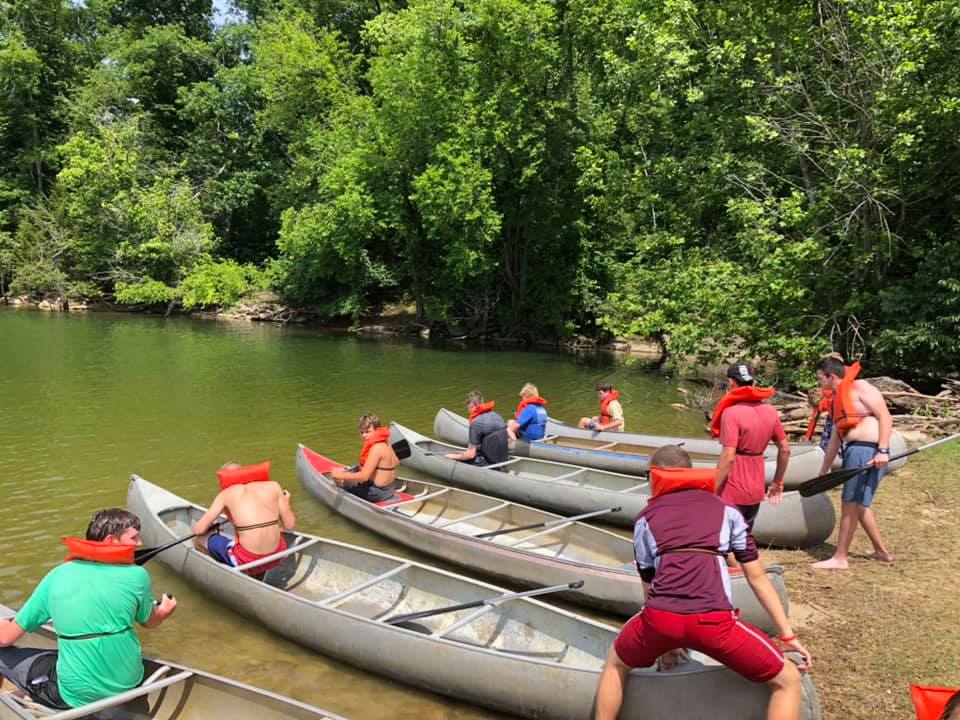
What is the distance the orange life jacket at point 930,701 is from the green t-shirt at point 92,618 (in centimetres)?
429

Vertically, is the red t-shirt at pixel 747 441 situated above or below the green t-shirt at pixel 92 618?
above

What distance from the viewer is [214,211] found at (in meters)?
41.3

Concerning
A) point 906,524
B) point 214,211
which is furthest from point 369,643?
point 214,211

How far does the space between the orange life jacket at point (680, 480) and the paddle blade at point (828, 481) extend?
10.6 feet

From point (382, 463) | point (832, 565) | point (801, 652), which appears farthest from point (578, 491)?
point (801, 652)

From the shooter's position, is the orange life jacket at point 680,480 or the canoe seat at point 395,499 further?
the canoe seat at point 395,499

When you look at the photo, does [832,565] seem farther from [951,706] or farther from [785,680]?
[951,706]

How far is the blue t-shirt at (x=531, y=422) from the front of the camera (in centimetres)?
1169

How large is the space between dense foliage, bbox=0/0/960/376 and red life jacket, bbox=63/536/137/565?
1347cm

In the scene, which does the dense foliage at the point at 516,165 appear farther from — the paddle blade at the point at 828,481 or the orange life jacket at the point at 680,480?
the orange life jacket at the point at 680,480

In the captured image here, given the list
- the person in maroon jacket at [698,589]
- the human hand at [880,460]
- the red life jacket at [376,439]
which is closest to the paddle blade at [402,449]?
the red life jacket at [376,439]

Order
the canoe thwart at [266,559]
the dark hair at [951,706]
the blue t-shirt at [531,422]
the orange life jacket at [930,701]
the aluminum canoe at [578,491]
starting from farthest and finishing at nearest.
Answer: the blue t-shirt at [531,422] < the aluminum canoe at [578,491] < the canoe thwart at [266,559] < the orange life jacket at [930,701] < the dark hair at [951,706]

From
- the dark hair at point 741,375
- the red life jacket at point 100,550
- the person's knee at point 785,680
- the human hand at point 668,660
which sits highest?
the dark hair at point 741,375

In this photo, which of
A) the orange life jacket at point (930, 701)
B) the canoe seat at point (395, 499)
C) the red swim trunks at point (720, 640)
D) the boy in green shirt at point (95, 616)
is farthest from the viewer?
the canoe seat at point (395, 499)
